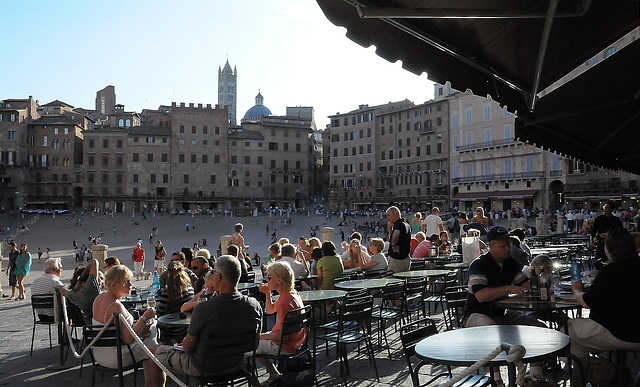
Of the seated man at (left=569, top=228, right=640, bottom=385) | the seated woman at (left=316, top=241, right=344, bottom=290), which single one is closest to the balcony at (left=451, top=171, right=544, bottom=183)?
the seated woman at (left=316, top=241, right=344, bottom=290)

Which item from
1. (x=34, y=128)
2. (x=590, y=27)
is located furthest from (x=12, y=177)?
(x=590, y=27)

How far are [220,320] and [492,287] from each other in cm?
244

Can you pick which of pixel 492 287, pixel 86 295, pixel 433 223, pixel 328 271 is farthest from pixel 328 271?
pixel 433 223

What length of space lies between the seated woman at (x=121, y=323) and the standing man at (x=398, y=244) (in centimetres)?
499

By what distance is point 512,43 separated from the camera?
4418 mm

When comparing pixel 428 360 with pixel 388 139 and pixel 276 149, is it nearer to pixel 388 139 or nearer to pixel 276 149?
pixel 388 139

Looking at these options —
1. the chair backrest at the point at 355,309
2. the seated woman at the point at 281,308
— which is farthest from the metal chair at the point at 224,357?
the chair backrest at the point at 355,309

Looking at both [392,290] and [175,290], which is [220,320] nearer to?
[175,290]

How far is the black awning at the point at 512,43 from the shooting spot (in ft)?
11.5

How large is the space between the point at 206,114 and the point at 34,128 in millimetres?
22914

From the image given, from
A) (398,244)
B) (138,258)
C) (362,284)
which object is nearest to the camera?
(362,284)

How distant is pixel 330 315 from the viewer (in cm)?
843

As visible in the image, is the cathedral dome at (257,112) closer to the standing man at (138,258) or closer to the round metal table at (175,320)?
the standing man at (138,258)

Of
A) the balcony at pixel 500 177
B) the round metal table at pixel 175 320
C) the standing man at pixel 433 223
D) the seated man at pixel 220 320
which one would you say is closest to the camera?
the seated man at pixel 220 320
